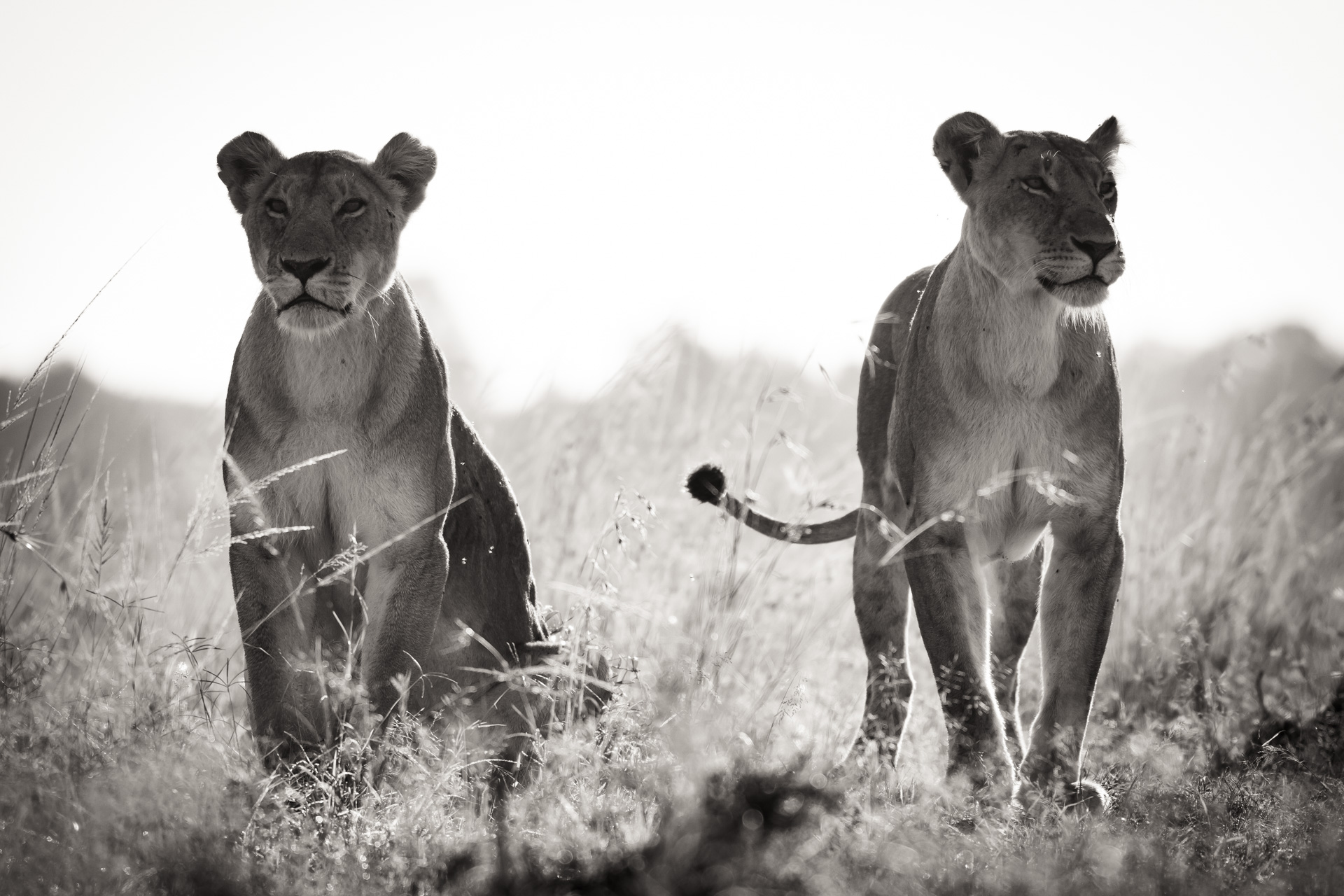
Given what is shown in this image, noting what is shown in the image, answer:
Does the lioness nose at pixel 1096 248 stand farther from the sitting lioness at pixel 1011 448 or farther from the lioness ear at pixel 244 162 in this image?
the lioness ear at pixel 244 162

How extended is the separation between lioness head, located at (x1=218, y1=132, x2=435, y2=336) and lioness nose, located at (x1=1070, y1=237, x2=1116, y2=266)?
2.03 m

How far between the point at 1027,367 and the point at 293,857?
2.50 meters

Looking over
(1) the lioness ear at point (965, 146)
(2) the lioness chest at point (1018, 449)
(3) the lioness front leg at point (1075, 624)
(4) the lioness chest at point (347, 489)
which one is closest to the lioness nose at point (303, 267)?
(4) the lioness chest at point (347, 489)

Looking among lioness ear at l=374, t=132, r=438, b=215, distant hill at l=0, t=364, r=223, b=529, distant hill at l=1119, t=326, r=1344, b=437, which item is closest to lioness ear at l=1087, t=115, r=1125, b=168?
distant hill at l=1119, t=326, r=1344, b=437

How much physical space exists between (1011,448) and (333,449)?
2001 millimetres

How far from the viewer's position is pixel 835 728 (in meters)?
4.33

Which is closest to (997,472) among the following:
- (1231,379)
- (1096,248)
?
(1096,248)

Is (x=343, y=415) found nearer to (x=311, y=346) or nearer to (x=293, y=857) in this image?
(x=311, y=346)

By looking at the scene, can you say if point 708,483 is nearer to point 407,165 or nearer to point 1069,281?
point 1069,281

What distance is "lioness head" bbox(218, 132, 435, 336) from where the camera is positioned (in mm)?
3789

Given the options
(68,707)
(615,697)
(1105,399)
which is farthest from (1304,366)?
(68,707)

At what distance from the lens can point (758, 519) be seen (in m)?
4.68

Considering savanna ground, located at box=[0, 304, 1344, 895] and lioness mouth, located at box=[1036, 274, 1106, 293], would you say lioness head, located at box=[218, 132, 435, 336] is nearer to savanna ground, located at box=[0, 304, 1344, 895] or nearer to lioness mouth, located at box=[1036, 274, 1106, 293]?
savanna ground, located at box=[0, 304, 1344, 895]

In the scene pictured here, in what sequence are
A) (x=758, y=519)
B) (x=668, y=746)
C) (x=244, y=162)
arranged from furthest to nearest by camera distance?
(x=758, y=519) < (x=244, y=162) < (x=668, y=746)
